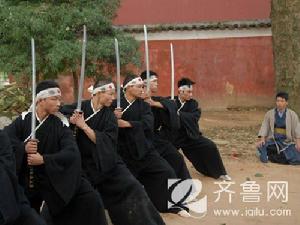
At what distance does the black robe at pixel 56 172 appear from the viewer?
486cm

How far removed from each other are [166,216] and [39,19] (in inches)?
167

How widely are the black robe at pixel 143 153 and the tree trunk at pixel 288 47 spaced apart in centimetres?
598

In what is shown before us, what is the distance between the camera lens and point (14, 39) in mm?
9383

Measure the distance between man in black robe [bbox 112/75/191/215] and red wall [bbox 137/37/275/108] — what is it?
31.7ft

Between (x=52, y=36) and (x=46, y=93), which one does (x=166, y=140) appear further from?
(x=52, y=36)

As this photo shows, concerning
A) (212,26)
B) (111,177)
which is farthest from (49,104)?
(212,26)

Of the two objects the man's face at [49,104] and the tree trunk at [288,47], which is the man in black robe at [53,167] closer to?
the man's face at [49,104]

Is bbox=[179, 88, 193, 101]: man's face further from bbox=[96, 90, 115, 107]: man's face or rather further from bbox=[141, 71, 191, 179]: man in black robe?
bbox=[96, 90, 115, 107]: man's face

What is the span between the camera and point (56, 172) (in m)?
4.85

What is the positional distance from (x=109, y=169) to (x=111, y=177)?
13 cm

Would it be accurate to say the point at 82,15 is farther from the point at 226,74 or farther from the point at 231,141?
the point at 226,74

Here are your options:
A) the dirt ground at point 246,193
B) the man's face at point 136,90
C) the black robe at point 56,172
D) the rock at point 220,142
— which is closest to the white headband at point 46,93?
the black robe at point 56,172

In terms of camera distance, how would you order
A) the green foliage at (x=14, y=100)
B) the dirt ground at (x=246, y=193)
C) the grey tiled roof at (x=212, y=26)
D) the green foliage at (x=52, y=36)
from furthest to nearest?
the grey tiled roof at (x=212, y=26) < the green foliage at (x=14, y=100) < the green foliage at (x=52, y=36) < the dirt ground at (x=246, y=193)

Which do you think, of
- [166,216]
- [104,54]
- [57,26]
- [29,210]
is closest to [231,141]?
[104,54]
